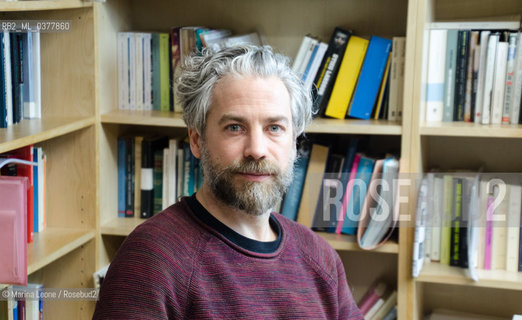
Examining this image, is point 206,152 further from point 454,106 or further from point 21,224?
point 454,106

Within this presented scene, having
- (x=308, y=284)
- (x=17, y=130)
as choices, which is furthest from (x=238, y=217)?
(x=17, y=130)

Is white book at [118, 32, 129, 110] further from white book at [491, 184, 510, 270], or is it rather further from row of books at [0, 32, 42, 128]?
white book at [491, 184, 510, 270]

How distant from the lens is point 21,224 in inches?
62.9

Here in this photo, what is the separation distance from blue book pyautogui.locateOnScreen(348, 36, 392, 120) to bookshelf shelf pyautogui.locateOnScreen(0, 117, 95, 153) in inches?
32.0

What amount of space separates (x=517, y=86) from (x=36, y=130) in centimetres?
134

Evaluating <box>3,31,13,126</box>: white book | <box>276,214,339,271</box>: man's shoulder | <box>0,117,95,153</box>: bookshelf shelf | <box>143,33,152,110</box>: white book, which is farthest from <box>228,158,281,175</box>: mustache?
<box>143,33,152,110</box>: white book

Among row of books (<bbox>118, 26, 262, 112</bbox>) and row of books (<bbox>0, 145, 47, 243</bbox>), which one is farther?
row of books (<bbox>118, 26, 262, 112</bbox>)

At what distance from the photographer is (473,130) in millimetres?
1987

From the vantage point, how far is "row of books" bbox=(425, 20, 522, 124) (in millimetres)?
2006

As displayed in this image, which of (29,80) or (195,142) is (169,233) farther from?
(29,80)

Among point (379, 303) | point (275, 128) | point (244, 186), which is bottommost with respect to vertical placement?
point (379, 303)

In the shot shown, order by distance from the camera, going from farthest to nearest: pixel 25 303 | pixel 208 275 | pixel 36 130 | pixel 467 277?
pixel 467 277, pixel 25 303, pixel 36 130, pixel 208 275

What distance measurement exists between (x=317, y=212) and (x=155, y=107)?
64 centimetres

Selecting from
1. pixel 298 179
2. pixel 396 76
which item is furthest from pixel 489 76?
pixel 298 179
